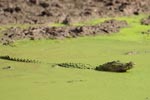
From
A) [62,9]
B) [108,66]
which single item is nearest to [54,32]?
[62,9]

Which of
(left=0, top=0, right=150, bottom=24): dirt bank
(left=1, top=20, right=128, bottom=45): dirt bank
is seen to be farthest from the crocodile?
(left=0, top=0, right=150, bottom=24): dirt bank

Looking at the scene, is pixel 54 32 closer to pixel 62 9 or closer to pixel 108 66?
pixel 62 9

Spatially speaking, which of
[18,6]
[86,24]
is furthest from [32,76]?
[18,6]

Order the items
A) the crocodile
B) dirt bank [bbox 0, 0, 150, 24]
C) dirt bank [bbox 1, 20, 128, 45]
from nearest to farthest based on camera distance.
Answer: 1. the crocodile
2. dirt bank [bbox 1, 20, 128, 45]
3. dirt bank [bbox 0, 0, 150, 24]

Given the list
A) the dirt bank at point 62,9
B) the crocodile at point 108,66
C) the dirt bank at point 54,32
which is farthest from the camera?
the dirt bank at point 62,9

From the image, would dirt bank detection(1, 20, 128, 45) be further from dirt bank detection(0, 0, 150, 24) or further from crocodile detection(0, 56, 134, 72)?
crocodile detection(0, 56, 134, 72)


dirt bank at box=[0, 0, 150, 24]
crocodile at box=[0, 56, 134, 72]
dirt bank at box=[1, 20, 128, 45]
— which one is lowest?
crocodile at box=[0, 56, 134, 72]

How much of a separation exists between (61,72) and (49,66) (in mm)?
512

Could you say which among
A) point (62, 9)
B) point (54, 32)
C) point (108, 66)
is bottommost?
point (108, 66)

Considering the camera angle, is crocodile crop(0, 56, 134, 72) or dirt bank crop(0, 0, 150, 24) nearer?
crocodile crop(0, 56, 134, 72)

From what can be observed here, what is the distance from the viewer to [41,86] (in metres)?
7.06

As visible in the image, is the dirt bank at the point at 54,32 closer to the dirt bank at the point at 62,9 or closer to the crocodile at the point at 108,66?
Answer: the dirt bank at the point at 62,9

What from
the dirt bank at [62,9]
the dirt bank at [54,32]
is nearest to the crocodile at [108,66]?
the dirt bank at [54,32]

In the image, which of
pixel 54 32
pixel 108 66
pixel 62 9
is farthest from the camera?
pixel 62 9
